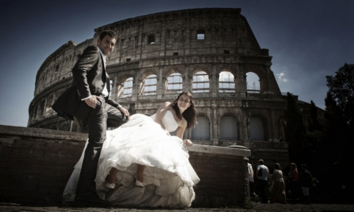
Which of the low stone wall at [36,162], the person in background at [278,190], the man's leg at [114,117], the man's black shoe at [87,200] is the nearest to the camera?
the man's black shoe at [87,200]

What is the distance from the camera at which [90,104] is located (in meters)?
2.24

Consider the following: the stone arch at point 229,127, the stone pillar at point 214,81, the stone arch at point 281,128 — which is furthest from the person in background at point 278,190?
the stone pillar at point 214,81

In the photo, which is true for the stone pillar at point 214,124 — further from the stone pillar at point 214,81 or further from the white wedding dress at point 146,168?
the white wedding dress at point 146,168

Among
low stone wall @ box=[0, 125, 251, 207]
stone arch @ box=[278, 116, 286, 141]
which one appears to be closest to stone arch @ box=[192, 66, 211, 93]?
stone arch @ box=[278, 116, 286, 141]

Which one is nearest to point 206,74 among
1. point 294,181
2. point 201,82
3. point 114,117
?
point 201,82

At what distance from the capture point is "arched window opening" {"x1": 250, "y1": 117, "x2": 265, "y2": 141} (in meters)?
17.2

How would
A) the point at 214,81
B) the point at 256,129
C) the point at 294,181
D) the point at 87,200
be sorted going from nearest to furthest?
the point at 87,200 < the point at 294,181 < the point at 256,129 < the point at 214,81

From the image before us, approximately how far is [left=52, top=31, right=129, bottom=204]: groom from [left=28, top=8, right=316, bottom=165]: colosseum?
14.4 meters

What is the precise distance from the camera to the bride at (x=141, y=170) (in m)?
2.26

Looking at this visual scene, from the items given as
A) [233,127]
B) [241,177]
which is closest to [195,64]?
[233,127]

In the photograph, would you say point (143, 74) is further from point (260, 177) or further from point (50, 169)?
point (50, 169)

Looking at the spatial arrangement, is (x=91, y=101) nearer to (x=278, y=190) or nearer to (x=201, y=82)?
(x=278, y=190)

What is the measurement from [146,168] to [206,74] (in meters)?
17.3

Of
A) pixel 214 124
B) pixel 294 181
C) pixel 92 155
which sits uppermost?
pixel 214 124
